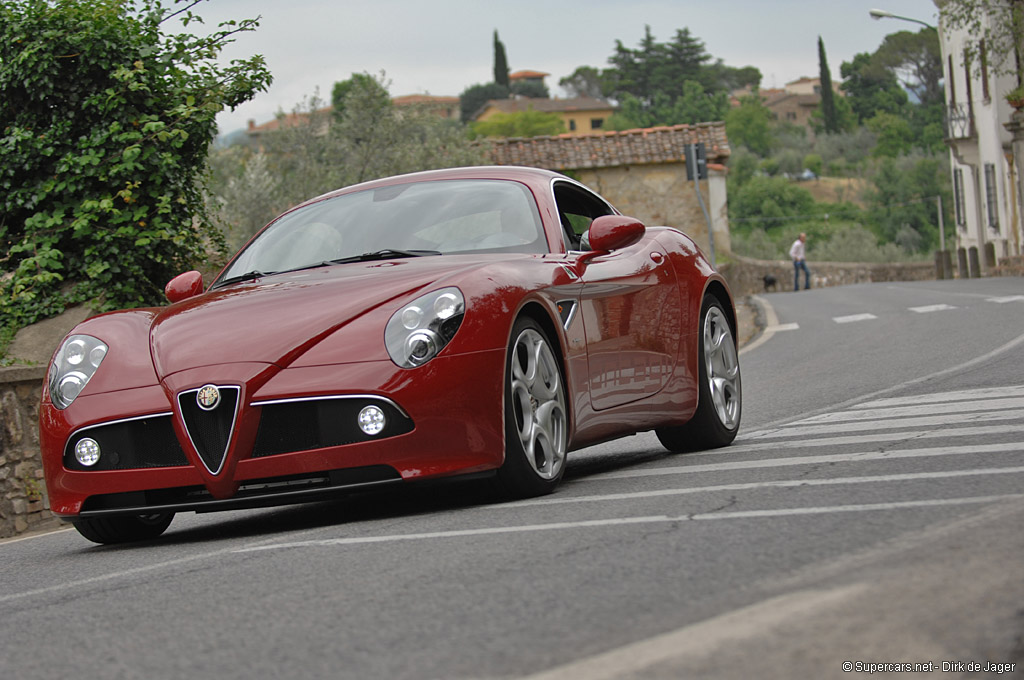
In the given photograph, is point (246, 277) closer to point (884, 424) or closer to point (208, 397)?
point (208, 397)

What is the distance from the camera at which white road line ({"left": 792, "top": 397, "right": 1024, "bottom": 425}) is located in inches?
312

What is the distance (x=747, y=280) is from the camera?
53531 mm

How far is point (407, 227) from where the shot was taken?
260 inches

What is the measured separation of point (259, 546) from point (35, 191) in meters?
6.91

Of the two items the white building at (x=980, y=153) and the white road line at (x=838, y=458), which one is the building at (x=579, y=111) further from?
the white road line at (x=838, y=458)

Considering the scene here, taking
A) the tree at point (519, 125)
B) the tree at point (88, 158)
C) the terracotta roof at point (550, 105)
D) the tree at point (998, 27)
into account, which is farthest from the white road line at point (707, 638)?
the terracotta roof at point (550, 105)

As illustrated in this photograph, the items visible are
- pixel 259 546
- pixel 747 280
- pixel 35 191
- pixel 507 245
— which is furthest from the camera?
pixel 747 280

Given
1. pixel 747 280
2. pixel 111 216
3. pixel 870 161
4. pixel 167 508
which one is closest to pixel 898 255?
pixel 747 280

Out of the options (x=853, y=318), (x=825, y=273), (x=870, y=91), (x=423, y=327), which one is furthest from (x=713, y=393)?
(x=870, y=91)

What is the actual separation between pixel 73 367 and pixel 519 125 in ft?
451

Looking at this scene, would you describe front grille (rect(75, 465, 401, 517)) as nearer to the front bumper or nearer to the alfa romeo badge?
the front bumper

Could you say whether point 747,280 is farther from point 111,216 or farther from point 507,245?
point 507,245

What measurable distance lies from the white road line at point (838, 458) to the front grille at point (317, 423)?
4.73 feet

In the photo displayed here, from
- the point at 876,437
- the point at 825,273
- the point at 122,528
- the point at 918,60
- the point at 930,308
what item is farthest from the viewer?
the point at 918,60
